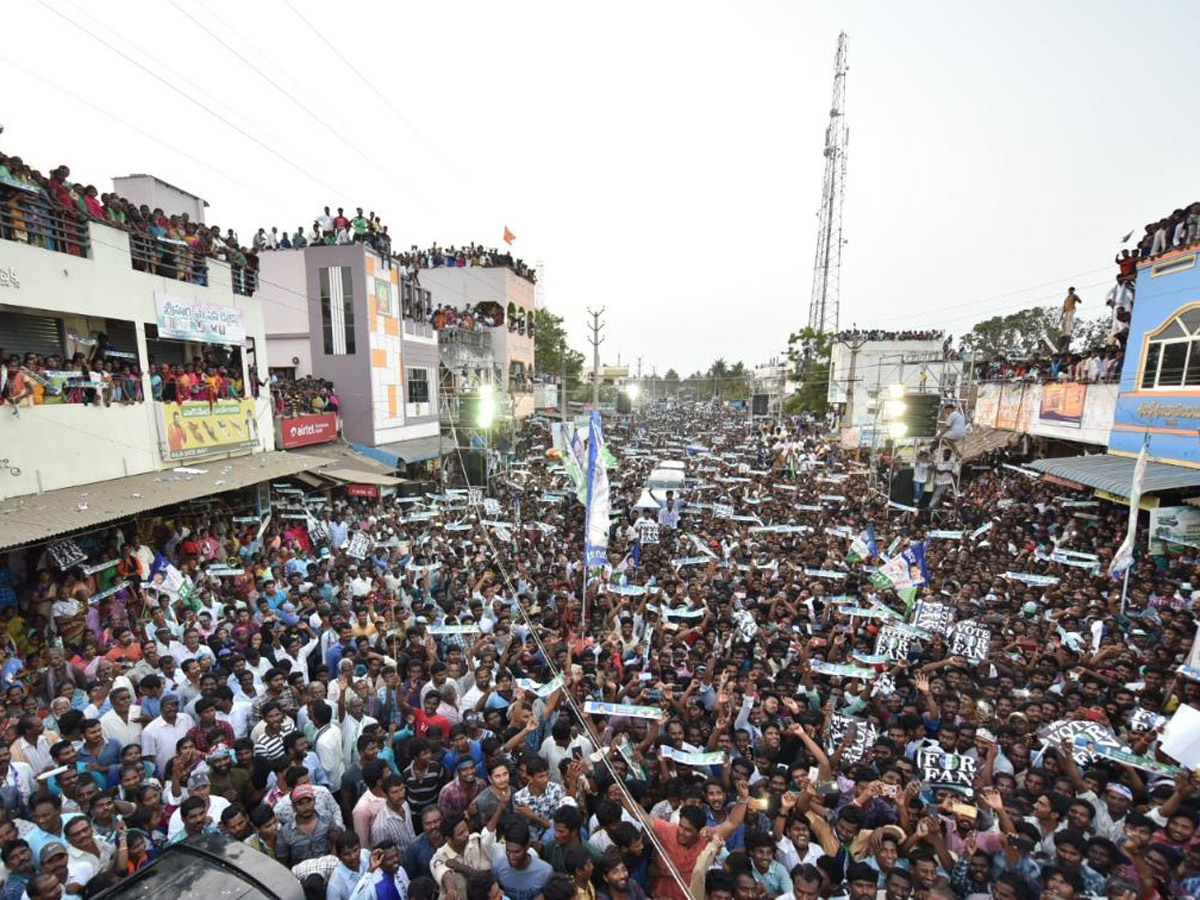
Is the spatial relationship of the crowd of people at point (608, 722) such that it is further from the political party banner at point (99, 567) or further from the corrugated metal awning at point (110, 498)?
the corrugated metal awning at point (110, 498)

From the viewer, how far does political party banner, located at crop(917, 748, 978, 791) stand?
5.05 m

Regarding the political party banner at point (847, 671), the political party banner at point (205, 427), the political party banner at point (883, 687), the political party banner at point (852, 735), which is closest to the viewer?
the political party banner at point (852, 735)

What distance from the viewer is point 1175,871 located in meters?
3.82

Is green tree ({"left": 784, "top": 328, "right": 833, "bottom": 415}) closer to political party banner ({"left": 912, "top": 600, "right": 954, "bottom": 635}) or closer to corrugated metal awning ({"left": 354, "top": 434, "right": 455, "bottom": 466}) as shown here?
corrugated metal awning ({"left": 354, "top": 434, "right": 455, "bottom": 466})

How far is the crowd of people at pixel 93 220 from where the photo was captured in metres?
9.59

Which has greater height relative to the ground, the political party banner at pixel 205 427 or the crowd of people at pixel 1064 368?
the crowd of people at pixel 1064 368

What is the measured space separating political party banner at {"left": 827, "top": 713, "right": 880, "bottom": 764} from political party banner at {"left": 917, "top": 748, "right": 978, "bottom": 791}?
0.41 m

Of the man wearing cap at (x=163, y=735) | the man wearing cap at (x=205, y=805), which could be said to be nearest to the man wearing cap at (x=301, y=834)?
the man wearing cap at (x=205, y=805)

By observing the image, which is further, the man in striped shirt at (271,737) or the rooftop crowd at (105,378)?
the rooftop crowd at (105,378)

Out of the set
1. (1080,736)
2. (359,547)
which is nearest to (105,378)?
(359,547)

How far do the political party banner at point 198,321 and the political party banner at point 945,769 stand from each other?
14962 mm

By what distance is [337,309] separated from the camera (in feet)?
74.2

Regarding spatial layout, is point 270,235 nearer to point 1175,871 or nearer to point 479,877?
point 479,877

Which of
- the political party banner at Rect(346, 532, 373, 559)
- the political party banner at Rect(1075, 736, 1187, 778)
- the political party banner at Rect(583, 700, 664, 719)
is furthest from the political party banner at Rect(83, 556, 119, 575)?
the political party banner at Rect(1075, 736, 1187, 778)
